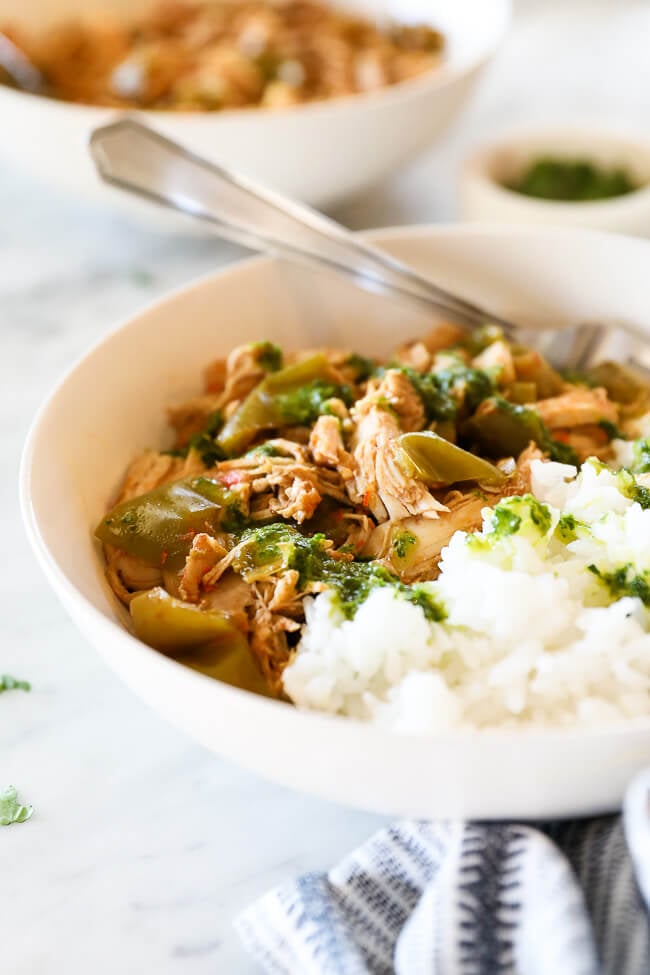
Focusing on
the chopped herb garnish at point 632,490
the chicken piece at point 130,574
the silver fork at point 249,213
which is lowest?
the chicken piece at point 130,574

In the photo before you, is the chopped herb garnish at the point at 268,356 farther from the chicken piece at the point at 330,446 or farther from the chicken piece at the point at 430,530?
the chicken piece at the point at 430,530

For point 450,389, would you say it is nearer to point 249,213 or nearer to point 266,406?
point 266,406

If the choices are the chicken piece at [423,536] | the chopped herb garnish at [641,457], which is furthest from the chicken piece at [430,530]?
the chopped herb garnish at [641,457]

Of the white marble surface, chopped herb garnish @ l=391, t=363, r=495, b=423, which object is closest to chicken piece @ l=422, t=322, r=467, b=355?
chopped herb garnish @ l=391, t=363, r=495, b=423

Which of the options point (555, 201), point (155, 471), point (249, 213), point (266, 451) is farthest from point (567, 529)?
point (555, 201)

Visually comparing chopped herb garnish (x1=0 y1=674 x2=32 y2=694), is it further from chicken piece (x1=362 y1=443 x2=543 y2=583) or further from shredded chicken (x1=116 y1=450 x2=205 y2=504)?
chicken piece (x1=362 y1=443 x2=543 y2=583)

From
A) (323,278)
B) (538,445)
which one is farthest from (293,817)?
(323,278)
